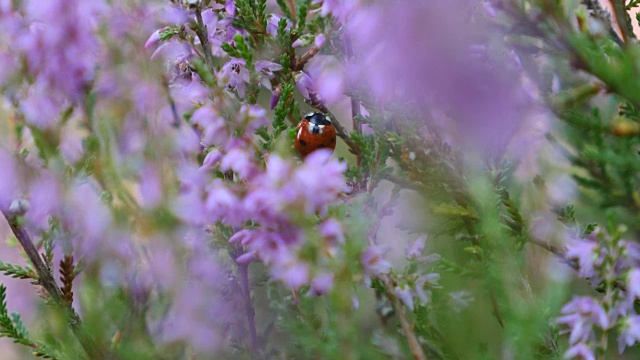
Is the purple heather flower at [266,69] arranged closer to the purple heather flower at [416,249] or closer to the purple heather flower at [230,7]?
the purple heather flower at [230,7]

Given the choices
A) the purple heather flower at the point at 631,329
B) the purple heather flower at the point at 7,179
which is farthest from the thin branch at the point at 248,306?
the purple heather flower at the point at 631,329

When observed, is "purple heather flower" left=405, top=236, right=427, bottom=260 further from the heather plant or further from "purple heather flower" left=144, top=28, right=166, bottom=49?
"purple heather flower" left=144, top=28, right=166, bottom=49

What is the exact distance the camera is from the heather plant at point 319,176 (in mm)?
432

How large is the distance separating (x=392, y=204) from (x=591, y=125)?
188 millimetres

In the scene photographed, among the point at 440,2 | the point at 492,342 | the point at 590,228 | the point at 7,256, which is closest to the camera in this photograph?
the point at 440,2

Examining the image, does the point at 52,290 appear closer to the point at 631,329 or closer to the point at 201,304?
the point at 201,304

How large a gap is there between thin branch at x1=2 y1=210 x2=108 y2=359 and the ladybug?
26 centimetres

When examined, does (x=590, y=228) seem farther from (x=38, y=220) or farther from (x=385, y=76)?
(x=38, y=220)

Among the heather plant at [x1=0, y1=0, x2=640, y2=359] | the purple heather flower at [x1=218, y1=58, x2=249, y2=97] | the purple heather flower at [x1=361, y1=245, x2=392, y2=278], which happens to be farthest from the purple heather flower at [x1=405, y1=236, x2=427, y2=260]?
the purple heather flower at [x1=218, y1=58, x2=249, y2=97]

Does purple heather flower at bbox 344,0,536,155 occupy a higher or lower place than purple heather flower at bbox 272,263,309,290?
higher

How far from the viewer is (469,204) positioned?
583 mm

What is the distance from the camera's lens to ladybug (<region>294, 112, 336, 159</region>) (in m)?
0.61

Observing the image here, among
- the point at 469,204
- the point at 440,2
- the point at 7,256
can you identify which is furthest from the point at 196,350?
the point at 7,256

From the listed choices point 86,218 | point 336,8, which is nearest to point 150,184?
point 86,218
